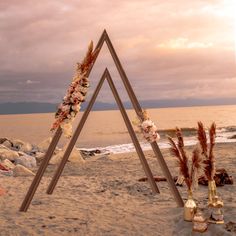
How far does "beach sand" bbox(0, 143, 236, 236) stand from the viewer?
257 inches

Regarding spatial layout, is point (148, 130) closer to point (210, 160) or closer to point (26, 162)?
point (210, 160)

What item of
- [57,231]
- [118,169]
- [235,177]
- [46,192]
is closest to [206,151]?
[57,231]

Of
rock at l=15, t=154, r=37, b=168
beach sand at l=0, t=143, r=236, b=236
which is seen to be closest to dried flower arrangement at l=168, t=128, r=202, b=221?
beach sand at l=0, t=143, r=236, b=236

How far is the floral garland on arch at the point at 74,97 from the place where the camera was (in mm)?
7387

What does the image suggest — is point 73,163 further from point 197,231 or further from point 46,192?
point 197,231

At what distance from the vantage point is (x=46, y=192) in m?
9.23

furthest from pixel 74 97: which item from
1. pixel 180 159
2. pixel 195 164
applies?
pixel 195 164

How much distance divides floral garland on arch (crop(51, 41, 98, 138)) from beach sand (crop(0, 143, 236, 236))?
5.24 ft

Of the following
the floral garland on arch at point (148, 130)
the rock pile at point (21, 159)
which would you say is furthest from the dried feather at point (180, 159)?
the rock pile at point (21, 159)

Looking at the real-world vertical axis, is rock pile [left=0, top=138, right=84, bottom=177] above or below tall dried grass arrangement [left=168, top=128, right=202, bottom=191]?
above

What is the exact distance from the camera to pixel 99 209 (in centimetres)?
790

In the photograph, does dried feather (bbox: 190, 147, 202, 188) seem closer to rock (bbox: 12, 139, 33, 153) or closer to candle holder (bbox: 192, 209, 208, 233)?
candle holder (bbox: 192, 209, 208, 233)

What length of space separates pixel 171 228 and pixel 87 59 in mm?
3362

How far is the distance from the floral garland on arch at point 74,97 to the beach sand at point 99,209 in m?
1.60
